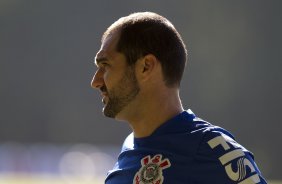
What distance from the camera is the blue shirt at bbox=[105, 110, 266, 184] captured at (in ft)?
4.87

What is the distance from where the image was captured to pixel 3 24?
14.6 metres

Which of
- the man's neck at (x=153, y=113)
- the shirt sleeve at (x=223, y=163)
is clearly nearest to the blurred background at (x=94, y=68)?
the man's neck at (x=153, y=113)

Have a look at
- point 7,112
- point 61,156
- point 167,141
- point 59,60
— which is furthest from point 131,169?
point 59,60

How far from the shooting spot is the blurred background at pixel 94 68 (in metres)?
12.1

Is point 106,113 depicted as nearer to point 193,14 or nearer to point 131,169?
point 131,169

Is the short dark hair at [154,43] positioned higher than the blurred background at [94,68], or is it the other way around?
the blurred background at [94,68]

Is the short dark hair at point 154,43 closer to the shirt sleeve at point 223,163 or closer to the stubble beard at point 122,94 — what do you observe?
the stubble beard at point 122,94

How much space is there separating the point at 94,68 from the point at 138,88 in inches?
471

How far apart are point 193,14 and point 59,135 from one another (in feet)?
13.1

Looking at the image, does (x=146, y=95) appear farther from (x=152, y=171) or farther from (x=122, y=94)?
(x=152, y=171)

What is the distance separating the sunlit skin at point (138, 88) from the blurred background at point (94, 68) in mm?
8992

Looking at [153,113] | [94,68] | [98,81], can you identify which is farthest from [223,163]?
[94,68]

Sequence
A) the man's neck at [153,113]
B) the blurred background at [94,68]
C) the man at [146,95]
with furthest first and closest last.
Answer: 1. the blurred background at [94,68]
2. the man's neck at [153,113]
3. the man at [146,95]

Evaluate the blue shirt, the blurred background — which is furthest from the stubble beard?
the blurred background
